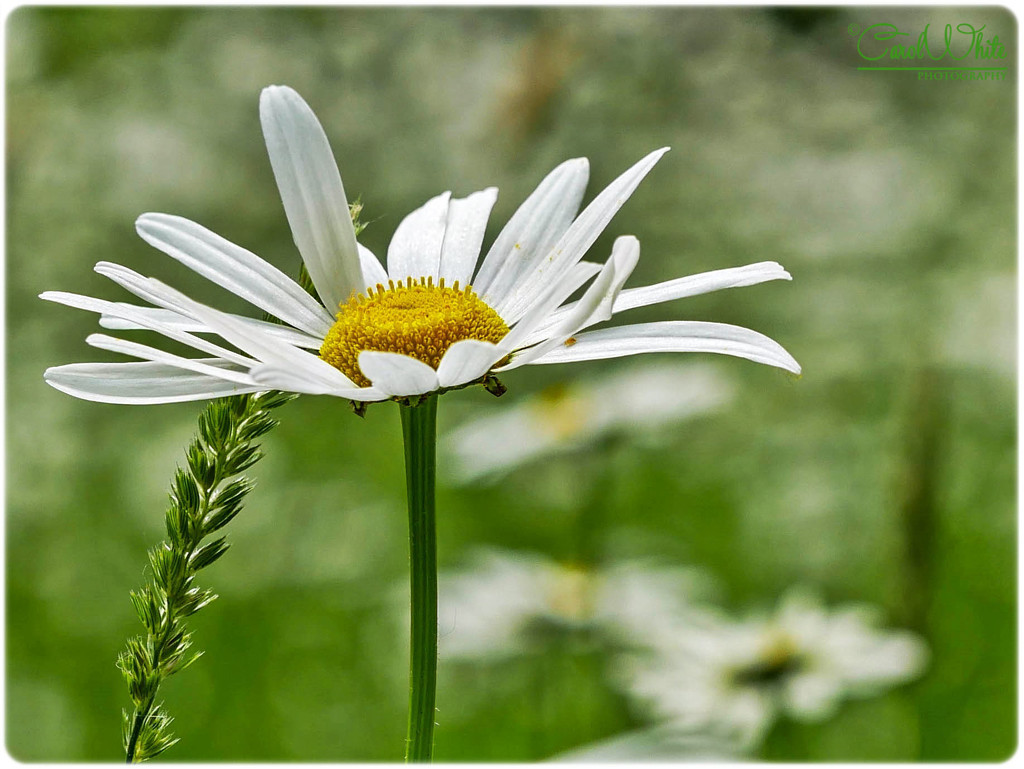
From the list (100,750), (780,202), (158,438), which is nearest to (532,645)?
(100,750)

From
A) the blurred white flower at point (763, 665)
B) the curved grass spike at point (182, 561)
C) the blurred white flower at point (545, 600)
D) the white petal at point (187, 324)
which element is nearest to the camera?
the curved grass spike at point (182, 561)

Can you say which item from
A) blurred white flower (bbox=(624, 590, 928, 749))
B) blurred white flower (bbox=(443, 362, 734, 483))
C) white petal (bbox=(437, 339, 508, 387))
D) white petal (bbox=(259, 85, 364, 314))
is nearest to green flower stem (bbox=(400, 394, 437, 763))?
white petal (bbox=(437, 339, 508, 387))

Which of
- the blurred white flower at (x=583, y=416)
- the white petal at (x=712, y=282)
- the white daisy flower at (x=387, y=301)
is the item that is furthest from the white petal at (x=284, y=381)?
the blurred white flower at (x=583, y=416)

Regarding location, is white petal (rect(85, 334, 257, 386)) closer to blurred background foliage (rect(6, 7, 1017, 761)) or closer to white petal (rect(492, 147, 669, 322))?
white petal (rect(492, 147, 669, 322))

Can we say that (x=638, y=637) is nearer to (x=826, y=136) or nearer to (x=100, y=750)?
(x=100, y=750)

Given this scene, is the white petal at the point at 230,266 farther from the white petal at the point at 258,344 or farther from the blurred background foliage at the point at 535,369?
the blurred background foliage at the point at 535,369

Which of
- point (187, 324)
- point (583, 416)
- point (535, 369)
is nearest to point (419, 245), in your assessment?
point (187, 324)
